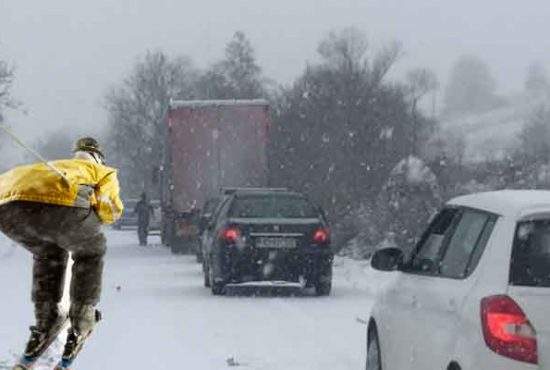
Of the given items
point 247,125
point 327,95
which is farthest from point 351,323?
point 327,95

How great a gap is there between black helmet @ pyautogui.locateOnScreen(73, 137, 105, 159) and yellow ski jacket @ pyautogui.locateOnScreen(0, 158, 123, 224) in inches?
12.8

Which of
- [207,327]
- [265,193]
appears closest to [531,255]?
[207,327]

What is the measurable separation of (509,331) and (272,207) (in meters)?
14.4

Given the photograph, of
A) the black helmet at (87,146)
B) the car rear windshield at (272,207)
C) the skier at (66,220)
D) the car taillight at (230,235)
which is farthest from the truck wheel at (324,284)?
the skier at (66,220)

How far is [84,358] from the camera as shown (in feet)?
37.8

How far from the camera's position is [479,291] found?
599 cm

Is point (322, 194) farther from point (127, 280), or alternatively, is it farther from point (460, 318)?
point (460, 318)

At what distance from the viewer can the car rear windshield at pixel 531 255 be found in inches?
229

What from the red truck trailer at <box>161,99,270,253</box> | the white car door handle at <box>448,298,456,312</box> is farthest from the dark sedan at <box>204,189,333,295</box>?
the red truck trailer at <box>161,99,270,253</box>

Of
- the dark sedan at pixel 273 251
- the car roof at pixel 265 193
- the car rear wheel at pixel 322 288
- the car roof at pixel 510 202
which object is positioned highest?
the car roof at pixel 510 202

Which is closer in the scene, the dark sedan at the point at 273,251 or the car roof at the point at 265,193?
the dark sedan at the point at 273,251

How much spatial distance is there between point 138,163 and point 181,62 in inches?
376

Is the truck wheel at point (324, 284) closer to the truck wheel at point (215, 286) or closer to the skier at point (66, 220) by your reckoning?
the truck wheel at point (215, 286)

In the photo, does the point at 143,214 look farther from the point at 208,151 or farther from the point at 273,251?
the point at 273,251
